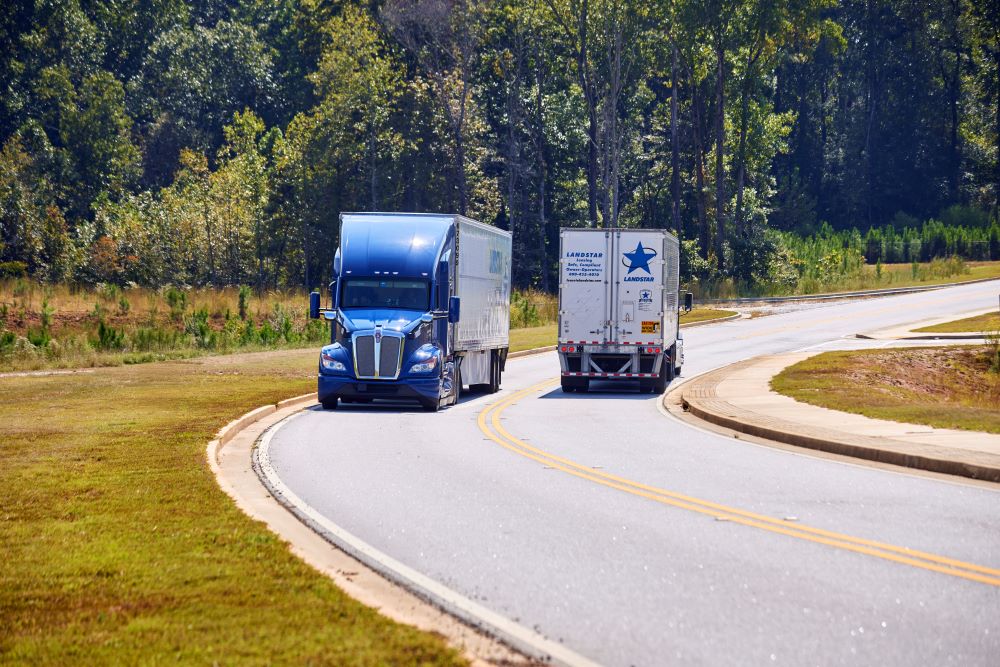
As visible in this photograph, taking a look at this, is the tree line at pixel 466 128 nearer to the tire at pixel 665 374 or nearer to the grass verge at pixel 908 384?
the tire at pixel 665 374

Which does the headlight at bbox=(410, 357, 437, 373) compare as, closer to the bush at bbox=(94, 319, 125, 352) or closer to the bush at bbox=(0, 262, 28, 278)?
the bush at bbox=(94, 319, 125, 352)

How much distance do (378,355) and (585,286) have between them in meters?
7.02

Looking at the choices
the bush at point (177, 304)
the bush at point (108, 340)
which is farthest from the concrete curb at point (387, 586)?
the bush at point (177, 304)

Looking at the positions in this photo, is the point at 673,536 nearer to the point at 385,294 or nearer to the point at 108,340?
the point at 385,294

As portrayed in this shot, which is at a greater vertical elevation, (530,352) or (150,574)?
(150,574)

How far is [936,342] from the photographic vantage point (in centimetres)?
3997

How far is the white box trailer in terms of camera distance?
3009 cm

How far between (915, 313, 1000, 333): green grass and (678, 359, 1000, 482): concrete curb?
20786mm

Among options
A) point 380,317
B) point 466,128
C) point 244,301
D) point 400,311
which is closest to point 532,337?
point 244,301

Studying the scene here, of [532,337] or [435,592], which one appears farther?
[532,337]

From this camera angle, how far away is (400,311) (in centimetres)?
2595

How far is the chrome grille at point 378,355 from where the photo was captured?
25.2 m

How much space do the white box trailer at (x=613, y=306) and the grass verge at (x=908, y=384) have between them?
3.08 meters

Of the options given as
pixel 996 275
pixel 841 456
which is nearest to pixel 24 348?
pixel 841 456
